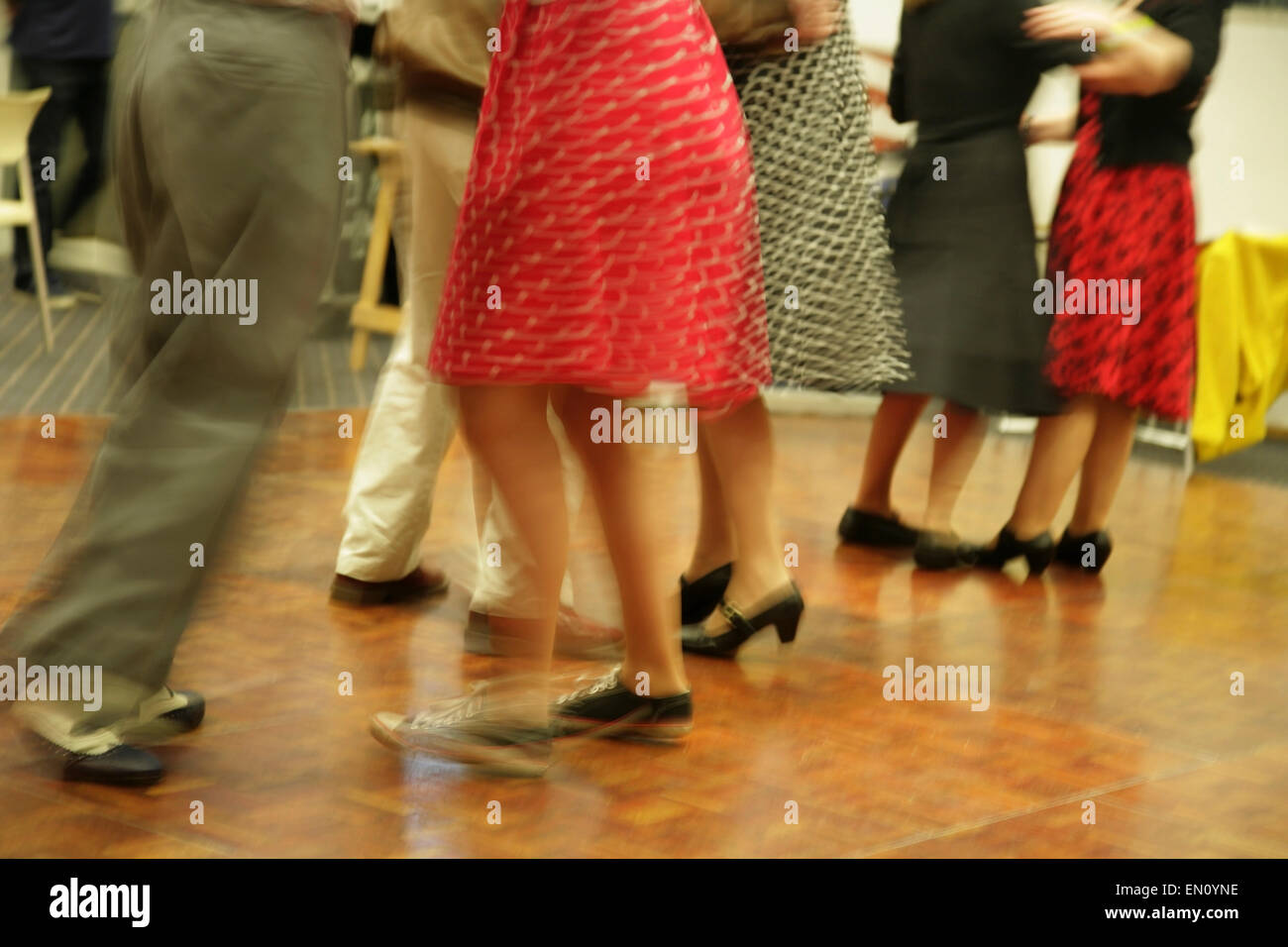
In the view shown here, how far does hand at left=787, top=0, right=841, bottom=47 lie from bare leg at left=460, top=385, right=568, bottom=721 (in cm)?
90

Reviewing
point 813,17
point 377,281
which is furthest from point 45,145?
point 813,17

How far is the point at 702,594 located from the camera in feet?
9.53

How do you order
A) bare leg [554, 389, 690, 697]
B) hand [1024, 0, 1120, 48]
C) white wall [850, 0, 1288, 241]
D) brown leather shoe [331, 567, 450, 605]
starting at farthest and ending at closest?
white wall [850, 0, 1288, 241], hand [1024, 0, 1120, 48], brown leather shoe [331, 567, 450, 605], bare leg [554, 389, 690, 697]

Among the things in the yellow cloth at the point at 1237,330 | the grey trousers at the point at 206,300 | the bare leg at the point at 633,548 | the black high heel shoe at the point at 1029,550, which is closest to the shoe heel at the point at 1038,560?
the black high heel shoe at the point at 1029,550

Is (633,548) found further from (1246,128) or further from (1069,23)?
(1246,128)

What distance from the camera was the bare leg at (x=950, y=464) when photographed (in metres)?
3.51

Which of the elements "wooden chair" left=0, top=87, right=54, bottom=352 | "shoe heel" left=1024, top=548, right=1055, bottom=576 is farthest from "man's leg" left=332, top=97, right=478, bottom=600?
"wooden chair" left=0, top=87, right=54, bottom=352

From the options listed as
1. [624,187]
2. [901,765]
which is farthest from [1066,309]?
[624,187]

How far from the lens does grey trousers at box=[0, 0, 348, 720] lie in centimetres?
201

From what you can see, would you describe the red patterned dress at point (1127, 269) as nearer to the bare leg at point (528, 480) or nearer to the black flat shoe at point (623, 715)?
the black flat shoe at point (623, 715)

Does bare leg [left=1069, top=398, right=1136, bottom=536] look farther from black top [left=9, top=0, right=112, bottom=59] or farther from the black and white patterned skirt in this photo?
black top [left=9, top=0, right=112, bottom=59]

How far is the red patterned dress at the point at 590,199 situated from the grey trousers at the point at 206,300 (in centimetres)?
21

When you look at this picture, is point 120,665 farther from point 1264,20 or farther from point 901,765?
point 1264,20

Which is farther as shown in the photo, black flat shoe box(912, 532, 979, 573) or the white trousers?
black flat shoe box(912, 532, 979, 573)
